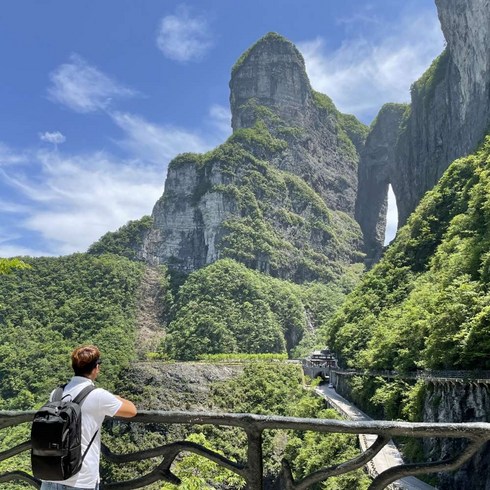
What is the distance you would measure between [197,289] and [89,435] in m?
101

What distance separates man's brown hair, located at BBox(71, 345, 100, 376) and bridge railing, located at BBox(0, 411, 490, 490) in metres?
0.42

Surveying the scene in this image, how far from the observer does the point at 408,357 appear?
26.3 meters

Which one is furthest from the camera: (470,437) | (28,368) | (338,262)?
(338,262)

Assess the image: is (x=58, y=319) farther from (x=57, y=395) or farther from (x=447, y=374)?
(x=57, y=395)

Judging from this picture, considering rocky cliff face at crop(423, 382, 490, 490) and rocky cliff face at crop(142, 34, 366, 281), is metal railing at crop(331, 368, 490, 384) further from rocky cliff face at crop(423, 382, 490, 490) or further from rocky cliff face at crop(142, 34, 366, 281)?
rocky cliff face at crop(142, 34, 366, 281)

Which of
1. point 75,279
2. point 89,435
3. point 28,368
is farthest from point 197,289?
point 89,435

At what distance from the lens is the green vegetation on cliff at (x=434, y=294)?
63.2 feet

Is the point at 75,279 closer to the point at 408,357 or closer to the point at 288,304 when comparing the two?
the point at 288,304

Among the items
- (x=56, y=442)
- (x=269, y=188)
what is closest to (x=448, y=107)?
(x=269, y=188)

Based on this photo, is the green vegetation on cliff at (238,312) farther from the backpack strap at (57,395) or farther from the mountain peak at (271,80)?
the backpack strap at (57,395)

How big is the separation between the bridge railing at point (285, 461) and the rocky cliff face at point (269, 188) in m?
111

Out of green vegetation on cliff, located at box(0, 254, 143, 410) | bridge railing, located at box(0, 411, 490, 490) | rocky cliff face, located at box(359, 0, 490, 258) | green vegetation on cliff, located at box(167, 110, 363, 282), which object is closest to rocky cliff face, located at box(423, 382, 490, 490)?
bridge railing, located at box(0, 411, 490, 490)

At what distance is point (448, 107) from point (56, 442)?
Result: 82.8 m

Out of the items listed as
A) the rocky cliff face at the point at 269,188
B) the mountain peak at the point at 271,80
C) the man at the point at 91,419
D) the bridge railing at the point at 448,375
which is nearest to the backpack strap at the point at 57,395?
the man at the point at 91,419
